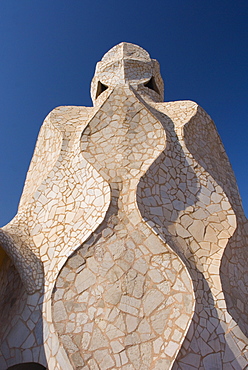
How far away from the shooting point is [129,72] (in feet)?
27.0

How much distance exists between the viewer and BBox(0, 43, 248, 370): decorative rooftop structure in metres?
3.64

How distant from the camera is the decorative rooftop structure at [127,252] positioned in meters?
3.64

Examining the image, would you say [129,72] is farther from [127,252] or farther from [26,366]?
[26,366]

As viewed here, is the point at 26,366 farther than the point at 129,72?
No

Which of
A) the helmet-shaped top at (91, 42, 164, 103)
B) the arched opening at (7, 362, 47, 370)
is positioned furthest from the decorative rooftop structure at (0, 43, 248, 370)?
the helmet-shaped top at (91, 42, 164, 103)

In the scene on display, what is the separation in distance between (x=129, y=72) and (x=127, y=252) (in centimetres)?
600

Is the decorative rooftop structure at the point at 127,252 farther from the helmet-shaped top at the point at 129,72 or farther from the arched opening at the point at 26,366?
the helmet-shaped top at the point at 129,72

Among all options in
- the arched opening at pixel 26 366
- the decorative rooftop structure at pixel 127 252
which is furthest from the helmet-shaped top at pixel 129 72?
the arched opening at pixel 26 366

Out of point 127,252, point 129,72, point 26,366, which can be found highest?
point 129,72

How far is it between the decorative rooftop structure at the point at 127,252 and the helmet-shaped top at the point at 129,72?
194 cm

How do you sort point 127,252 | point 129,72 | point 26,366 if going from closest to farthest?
point 127,252 → point 26,366 → point 129,72

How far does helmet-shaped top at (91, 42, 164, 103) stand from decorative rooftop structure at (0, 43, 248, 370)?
Answer: 1944mm

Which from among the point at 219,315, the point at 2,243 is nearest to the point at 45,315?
the point at 2,243

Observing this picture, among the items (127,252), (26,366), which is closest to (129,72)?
(127,252)
